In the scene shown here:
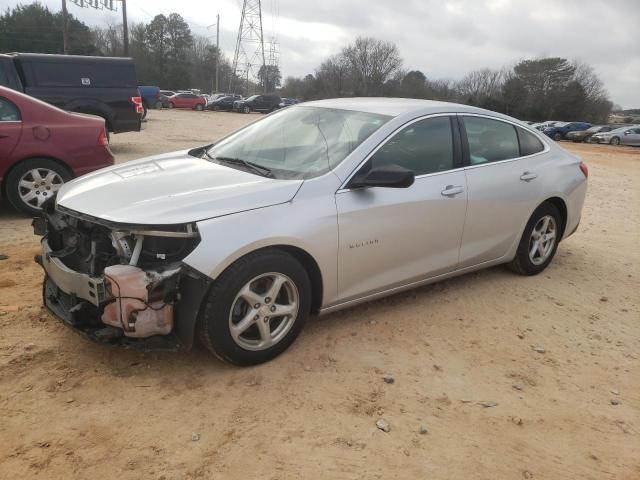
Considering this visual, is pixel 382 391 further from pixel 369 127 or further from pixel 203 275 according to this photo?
pixel 369 127

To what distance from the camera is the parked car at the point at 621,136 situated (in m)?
33.0

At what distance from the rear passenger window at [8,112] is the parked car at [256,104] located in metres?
40.3

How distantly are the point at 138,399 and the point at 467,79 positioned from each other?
238ft

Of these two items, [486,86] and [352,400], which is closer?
[352,400]

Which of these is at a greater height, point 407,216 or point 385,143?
point 385,143

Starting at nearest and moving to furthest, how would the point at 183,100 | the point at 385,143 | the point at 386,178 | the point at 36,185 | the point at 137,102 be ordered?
1. the point at 386,178
2. the point at 385,143
3. the point at 36,185
4. the point at 137,102
5. the point at 183,100

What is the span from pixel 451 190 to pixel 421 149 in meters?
0.39

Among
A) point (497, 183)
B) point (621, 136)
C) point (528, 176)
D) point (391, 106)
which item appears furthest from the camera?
point (621, 136)

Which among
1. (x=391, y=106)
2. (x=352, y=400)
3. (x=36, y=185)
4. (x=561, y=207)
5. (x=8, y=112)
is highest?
(x=391, y=106)

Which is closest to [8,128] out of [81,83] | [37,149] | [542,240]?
[37,149]

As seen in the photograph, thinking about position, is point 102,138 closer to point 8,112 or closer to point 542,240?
point 8,112

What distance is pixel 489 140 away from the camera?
4500mm

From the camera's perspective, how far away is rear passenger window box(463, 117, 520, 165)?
14.1ft

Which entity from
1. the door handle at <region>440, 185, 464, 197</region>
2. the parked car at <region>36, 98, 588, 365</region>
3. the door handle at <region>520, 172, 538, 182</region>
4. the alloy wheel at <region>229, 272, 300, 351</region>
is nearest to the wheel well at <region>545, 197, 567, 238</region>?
the parked car at <region>36, 98, 588, 365</region>
